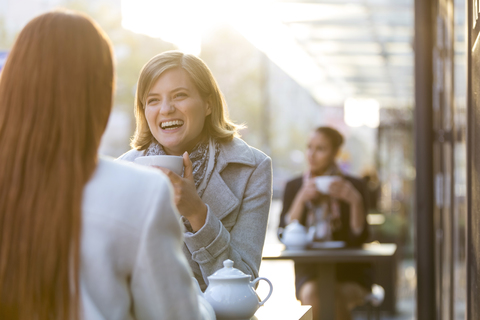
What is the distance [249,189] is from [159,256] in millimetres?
1043

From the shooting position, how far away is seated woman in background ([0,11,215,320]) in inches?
40.3

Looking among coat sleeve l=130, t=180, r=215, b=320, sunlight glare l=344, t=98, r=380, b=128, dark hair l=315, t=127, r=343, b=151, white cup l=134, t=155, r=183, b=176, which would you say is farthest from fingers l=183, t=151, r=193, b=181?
sunlight glare l=344, t=98, r=380, b=128

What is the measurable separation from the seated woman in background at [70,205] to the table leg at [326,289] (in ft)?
10.5

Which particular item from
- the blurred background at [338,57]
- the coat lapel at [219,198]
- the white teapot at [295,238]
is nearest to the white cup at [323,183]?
the white teapot at [295,238]

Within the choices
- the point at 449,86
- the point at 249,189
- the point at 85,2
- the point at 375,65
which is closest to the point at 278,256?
the point at 449,86

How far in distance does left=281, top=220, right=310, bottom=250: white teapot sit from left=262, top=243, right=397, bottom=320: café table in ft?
0.19

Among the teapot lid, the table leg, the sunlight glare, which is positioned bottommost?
the table leg

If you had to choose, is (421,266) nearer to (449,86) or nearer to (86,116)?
(449,86)

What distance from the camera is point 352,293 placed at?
14.4ft

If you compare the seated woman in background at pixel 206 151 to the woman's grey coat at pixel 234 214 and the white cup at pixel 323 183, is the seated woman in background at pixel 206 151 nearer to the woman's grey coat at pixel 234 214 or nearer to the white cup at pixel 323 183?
the woman's grey coat at pixel 234 214

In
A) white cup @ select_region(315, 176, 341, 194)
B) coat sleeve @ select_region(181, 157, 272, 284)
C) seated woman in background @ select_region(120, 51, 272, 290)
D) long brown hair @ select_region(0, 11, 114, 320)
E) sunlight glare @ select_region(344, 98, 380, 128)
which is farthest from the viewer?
sunlight glare @ select_region(344, 98, 380, 128)

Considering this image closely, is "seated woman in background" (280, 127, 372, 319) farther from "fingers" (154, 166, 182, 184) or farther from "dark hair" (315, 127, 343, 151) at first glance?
"fingers" (154, 166, 182, 184)

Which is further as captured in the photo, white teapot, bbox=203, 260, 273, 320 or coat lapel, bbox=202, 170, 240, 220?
coat lapel, bbox=202, 170, 240, 220

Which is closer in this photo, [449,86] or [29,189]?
[29,189]
